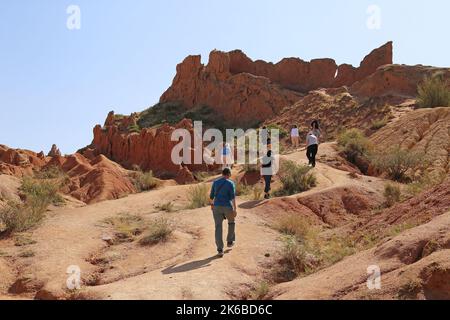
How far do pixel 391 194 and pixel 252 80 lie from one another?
96.0 ft

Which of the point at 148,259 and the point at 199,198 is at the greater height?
the point at 199,198

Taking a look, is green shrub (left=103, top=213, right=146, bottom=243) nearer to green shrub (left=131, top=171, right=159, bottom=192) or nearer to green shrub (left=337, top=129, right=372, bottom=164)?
green shrub (left=131, top=171, right=159, bottom=192)

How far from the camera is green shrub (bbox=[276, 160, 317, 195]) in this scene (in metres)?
15.8

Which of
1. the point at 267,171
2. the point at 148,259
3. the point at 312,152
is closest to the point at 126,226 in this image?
the point at 148,259

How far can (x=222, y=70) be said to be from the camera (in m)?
44.5

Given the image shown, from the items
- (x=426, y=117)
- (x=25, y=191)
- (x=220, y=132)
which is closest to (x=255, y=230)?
(x=25, y=191)

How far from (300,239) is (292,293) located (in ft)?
14.1

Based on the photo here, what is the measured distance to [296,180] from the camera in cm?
1591

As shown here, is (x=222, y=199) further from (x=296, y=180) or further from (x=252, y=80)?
(x=252, y=80)

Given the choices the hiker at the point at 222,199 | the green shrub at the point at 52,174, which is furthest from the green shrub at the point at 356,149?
the hiker at the point at 222,199

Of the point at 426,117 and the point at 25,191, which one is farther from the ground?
the point at 426,117

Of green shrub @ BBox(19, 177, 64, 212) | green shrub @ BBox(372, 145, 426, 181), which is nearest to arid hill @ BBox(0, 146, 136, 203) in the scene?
green shrub @ BBox(19, 177, 64, 212)

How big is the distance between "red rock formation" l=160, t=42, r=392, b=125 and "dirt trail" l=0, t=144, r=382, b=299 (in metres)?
27.4
